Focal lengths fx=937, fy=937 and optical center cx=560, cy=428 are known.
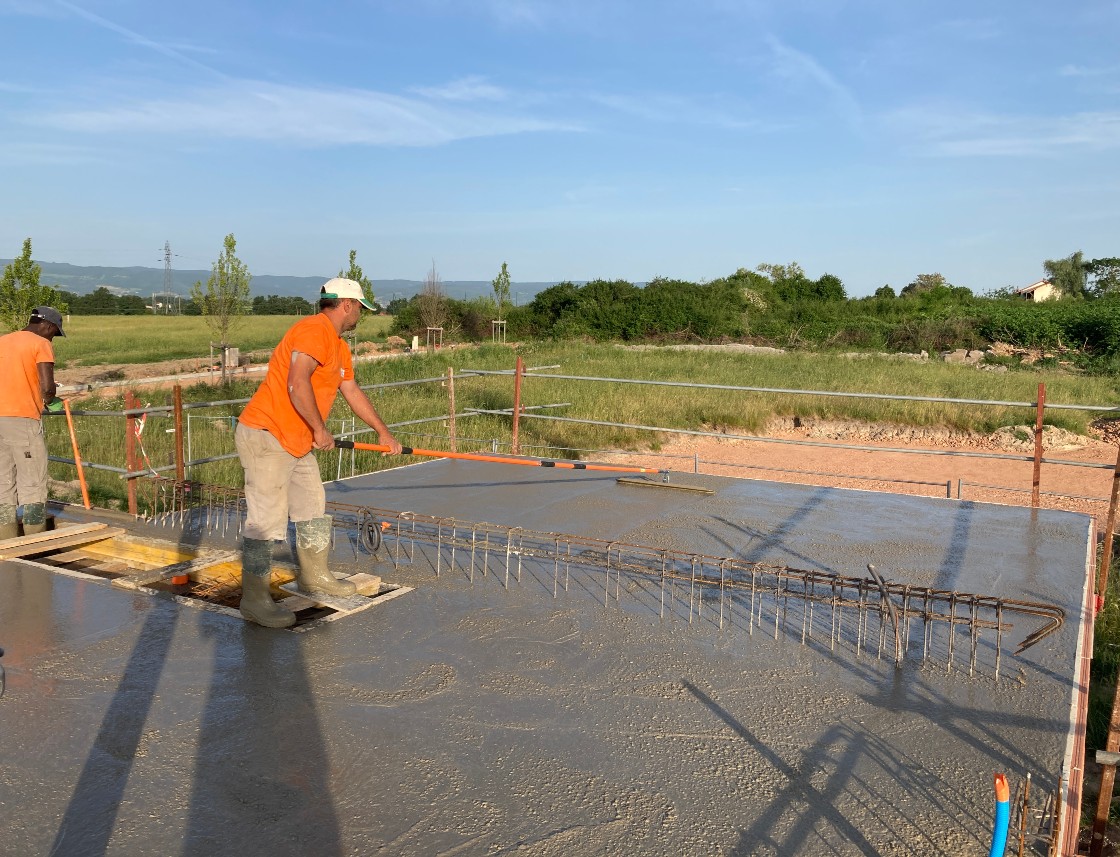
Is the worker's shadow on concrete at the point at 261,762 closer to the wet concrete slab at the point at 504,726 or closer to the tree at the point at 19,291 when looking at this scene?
the wet concrete slab at the point at 504,726

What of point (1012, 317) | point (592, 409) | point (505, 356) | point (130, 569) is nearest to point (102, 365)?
point (505, 356)

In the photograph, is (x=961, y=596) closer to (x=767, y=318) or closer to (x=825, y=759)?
(x=825, y=759)

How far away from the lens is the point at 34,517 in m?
5.70

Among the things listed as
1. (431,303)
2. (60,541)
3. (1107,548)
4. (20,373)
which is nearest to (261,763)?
(60,541)

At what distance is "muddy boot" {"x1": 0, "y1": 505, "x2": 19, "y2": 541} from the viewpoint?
5.56 m

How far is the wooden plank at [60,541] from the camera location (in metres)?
5.29

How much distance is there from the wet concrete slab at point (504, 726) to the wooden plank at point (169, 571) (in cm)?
13

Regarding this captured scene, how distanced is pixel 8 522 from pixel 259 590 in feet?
7.50

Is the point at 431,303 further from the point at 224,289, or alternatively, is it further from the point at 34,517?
the point at 34,517

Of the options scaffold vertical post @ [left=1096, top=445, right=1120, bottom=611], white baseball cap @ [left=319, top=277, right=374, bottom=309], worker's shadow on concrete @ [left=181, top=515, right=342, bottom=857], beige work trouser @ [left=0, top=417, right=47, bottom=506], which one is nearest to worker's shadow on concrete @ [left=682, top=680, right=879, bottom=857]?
worker's shadow on concrete @ [left=181, top=515, right=342, bottom=857]

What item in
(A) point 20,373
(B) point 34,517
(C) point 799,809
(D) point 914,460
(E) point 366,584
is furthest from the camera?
(D) point 914,460

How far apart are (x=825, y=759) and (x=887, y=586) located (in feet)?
3.96

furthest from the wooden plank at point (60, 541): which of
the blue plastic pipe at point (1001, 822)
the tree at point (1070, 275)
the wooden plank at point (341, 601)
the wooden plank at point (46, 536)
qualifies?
the tree at point (1070, 275)

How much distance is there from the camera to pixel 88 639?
13.5ft
